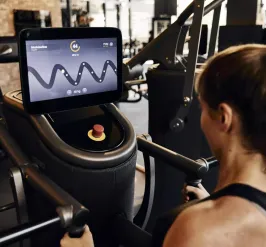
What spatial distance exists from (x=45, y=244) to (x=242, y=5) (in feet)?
12.5

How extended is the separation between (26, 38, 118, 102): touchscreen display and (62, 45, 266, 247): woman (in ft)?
1.76

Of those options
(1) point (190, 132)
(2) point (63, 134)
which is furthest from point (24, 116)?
(1) point (190, 132)

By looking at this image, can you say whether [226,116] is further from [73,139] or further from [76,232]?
[73,139]

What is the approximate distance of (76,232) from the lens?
1005 millimetres

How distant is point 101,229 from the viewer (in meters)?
1.36

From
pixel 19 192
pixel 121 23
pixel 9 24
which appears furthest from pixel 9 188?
pixel 121 23

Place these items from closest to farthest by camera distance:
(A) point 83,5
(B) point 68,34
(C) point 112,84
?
(B) point 68,34 < (C) point 112,84 < (A) point 83,5

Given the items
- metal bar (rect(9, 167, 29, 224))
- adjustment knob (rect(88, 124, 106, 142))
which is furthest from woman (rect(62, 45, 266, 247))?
metal bar (rect(9, 167, 29, 224))

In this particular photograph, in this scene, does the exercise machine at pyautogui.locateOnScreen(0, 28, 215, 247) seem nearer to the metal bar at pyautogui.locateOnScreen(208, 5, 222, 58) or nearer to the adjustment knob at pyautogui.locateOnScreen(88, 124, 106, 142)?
the adjustment knob at pyautogui.locateOnScreen(88, 124, 106, 142)

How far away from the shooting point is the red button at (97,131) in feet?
4.20

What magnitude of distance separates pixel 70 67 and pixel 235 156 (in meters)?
0.67

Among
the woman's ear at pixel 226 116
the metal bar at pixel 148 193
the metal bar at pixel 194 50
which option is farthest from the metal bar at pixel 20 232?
the metal bar at pixel 194 50

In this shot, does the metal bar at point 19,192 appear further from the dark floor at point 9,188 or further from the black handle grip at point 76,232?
the dark floor at point 9,188

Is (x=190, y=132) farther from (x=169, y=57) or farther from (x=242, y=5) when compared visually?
(x=242, y=5)
